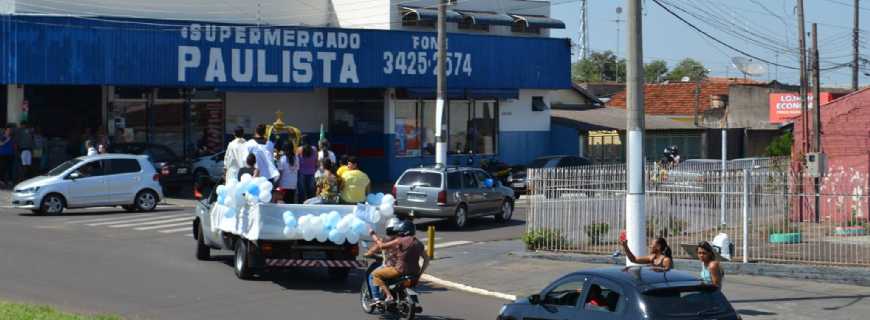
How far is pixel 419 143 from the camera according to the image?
4456 centimetres

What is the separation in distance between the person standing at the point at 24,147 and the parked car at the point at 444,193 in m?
12.6

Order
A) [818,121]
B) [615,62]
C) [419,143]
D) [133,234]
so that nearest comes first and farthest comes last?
[133,234] < [818,121] < [419,143] < [615,62]

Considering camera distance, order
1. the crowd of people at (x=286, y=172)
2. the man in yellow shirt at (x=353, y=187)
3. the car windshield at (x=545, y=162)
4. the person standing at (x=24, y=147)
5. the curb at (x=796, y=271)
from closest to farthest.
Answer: the curb at (x=796, y=271), the crowd of people at (x=286, y=172), the man in yellow shirt at (x=353, y=187), the person standing at (x=24, y=147), the car windshield at (x=545, y=162)

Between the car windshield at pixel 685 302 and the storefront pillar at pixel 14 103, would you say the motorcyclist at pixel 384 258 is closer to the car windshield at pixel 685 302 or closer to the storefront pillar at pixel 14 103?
the car windshield at pixel 685 302

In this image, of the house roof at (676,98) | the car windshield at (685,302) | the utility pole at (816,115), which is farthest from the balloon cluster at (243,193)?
the house roof at (676,98)

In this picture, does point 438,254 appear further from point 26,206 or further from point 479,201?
point 26,206

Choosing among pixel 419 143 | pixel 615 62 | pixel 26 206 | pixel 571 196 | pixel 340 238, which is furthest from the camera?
→ pixel 615 62

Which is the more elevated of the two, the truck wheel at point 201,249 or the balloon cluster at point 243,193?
the balloon cluster at point 243,193

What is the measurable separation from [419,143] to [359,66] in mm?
5110

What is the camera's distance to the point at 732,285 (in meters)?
18.3

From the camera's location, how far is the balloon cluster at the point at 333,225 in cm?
1695

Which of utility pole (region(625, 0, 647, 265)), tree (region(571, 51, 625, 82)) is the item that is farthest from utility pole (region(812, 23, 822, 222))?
tree (region(571, 51, 625, 82))

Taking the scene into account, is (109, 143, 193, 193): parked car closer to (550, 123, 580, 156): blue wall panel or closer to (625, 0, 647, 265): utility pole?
(550, 123, 580, 156): blue wall panel

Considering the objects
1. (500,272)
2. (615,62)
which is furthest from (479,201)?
(615,62)
